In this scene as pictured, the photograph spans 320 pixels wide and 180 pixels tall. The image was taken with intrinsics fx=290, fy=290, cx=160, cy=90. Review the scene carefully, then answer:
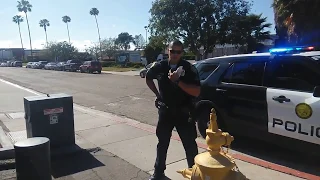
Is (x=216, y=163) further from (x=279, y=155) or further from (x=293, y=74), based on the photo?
(x=279, y=155)

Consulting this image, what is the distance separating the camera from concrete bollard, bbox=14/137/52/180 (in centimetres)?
338

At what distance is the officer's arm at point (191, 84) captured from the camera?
10.0 feet

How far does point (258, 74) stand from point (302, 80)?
2.27 ft

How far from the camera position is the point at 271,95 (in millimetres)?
4164

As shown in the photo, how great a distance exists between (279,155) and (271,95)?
1.09m

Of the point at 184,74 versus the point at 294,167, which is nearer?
the point at 184,74

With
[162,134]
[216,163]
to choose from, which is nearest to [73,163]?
[162,134]

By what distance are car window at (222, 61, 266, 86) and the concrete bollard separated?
3.11 metres

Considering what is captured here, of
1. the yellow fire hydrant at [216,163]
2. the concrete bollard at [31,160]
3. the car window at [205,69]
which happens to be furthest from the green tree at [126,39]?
the yellow fire hydrant at [216,163]

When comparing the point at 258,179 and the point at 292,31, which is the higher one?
the point at 292,31

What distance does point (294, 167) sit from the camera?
4098 mm

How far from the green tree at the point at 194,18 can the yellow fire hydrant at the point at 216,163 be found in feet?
92.9

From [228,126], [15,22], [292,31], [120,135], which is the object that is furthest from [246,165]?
[15,22]

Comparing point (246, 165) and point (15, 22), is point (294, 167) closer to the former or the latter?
point (246, 165)
